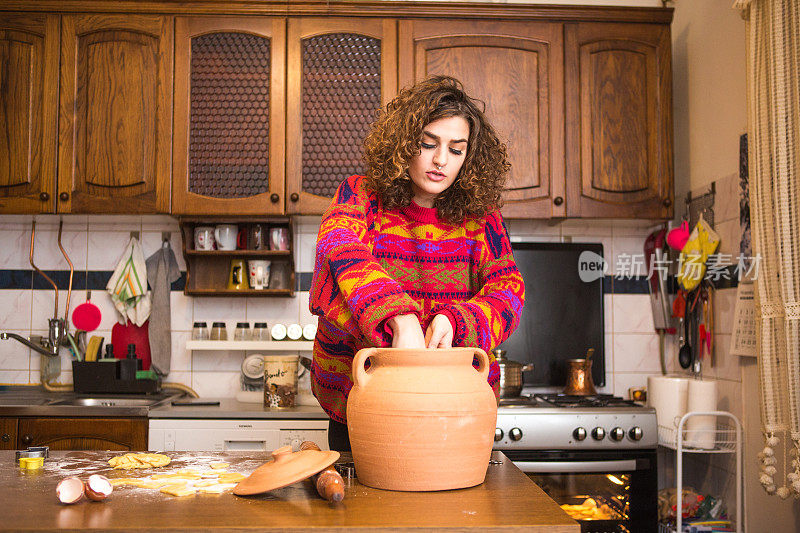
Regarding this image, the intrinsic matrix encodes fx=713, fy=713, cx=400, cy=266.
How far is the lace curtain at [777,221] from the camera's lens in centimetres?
198

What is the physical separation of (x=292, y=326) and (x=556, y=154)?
1277 mm

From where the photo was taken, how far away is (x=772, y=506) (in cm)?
227

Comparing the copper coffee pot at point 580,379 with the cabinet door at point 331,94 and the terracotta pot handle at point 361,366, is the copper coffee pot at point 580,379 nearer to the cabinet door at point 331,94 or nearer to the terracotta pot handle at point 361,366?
the cabinet door at point 331,94

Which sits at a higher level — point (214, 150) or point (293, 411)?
point (214, 150)

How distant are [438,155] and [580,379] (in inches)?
69.3

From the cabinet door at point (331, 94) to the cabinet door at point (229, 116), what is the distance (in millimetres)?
56

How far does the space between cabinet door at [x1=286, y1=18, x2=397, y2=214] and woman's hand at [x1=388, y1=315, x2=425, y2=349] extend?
66.5 inches

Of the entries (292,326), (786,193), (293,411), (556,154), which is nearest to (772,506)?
(786,193)

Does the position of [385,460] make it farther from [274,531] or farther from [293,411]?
[293,411]

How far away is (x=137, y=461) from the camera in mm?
1290

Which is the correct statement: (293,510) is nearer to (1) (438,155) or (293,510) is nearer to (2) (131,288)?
(1) (438,155)

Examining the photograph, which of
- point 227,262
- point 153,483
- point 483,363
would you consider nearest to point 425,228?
point 483,363

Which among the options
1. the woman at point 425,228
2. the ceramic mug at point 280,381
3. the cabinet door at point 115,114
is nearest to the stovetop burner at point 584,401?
the ceramic mug at point 280,381

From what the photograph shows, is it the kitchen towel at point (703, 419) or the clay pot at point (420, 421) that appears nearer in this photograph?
the clay pot at point (420, 421)
